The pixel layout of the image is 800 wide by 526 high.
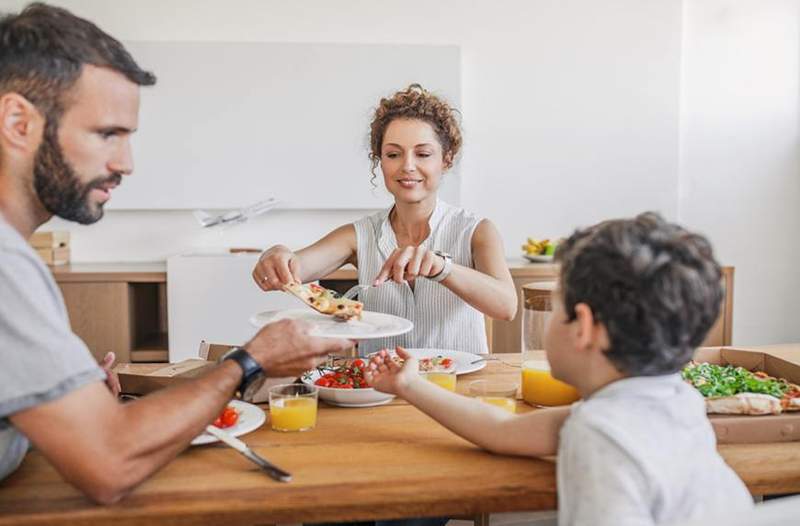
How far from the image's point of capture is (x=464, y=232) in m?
2.23

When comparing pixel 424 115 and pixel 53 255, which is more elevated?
pixel 424 115

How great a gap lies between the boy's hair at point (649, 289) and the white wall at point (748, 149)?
11.2ft

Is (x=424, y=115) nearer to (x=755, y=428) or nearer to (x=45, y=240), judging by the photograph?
(x=755, y=428)

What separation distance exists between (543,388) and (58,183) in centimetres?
95

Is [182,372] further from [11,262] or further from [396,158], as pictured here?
[396,158]

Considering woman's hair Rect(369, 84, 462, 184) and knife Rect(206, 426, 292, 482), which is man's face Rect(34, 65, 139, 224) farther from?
woman's hair Rect(369, 84, 462, 184)

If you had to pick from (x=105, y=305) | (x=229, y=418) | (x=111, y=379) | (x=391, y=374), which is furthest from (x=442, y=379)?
(x=105, y=305)

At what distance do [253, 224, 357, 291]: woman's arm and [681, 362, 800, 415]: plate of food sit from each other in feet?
3.27

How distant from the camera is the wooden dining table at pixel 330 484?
A: 105cm

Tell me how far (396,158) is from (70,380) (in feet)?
4.56

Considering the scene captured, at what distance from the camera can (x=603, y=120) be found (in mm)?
4141

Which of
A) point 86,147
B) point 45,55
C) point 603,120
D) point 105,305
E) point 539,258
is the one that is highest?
point 603,120

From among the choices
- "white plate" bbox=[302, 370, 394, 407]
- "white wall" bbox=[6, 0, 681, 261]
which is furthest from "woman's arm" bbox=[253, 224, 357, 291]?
"white wall" bbox=[6, 0, 681, 261]

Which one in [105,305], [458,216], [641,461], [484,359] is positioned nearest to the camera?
[641,461]
